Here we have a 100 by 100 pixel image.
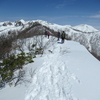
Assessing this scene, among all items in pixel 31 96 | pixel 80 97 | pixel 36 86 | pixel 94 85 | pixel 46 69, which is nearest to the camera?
pixel 80 97

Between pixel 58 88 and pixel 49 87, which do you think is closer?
pixel 58 88

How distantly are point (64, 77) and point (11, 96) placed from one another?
97.5 inches

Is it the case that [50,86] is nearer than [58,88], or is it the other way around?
[58,88]

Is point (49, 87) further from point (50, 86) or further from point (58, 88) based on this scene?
point (58, 88)

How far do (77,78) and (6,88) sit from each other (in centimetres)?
342

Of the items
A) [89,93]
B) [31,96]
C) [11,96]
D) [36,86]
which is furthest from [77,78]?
[11,96]

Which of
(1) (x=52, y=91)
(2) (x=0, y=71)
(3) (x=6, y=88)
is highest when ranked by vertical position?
(2) (x=0, y=71)

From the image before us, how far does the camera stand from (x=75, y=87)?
333 cm

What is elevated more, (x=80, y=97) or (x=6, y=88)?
(x=80, y=97)

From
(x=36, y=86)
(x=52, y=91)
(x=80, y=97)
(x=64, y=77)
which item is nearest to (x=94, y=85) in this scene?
(x=80, y=97)

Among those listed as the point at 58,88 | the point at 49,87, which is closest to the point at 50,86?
the point at 49,87

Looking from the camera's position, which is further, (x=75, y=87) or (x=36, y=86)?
(x=36, y=86)

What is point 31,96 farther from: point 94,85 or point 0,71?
point 94,85

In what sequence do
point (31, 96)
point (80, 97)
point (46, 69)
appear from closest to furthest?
1. point (80, 97)
2. point (31, 96)
3. point (46, 69)
